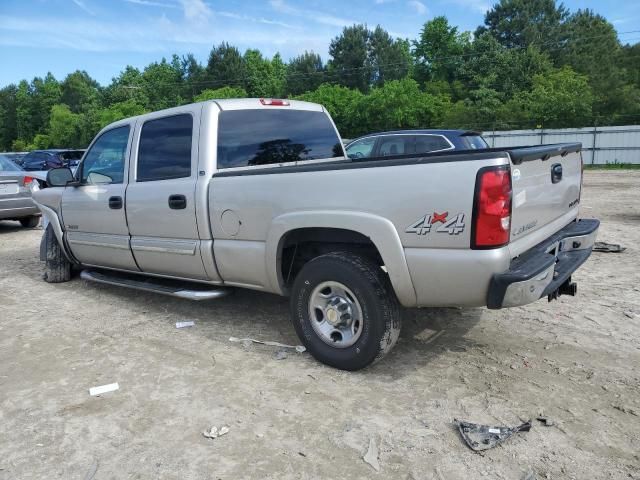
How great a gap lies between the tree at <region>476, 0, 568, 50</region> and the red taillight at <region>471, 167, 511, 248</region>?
61490 millimetres

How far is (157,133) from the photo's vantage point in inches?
181

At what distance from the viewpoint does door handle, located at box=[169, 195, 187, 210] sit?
4191mm

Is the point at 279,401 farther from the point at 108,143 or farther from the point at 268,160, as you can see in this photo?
the point at 108,143

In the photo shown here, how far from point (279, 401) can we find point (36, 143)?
91493 mm

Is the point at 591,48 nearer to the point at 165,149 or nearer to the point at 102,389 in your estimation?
the point at 165,149

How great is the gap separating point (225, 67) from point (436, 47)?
3274cm

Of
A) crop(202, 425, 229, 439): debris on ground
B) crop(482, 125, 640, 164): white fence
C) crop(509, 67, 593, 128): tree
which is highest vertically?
crop(509, 67, 593, 128): tree

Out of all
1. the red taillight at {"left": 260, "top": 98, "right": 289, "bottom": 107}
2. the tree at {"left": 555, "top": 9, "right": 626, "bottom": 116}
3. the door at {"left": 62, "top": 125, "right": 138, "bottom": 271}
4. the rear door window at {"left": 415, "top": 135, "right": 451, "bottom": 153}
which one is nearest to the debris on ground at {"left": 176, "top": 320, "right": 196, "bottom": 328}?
the door at {"left": 62, "top": 125, "right": 138, "bottom": 271}

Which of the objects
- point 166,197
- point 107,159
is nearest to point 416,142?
point 107,159

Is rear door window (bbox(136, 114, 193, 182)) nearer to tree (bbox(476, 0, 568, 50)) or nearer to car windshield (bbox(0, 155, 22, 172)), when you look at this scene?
car windshield (bbox(0, 155, 22, 172))

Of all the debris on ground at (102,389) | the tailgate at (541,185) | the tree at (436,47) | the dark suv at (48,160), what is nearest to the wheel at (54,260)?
the debris on ground at (102,389)

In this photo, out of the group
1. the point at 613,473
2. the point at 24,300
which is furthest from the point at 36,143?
the point at 613,473

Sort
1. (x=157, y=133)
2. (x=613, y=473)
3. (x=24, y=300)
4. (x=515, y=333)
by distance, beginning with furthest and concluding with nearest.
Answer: (x=24, y=300) → (x=157, y=133) → (x=515, y=333) → (x=613, y=473)

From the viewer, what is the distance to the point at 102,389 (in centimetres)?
342
